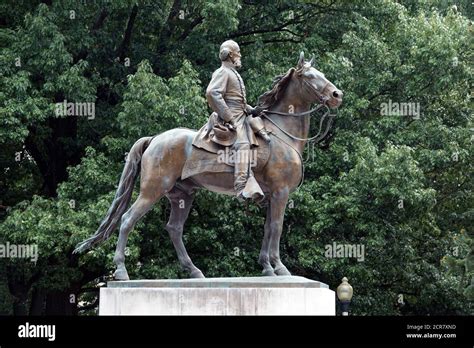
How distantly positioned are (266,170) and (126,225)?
2.25 meters

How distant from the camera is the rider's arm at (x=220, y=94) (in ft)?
57.8

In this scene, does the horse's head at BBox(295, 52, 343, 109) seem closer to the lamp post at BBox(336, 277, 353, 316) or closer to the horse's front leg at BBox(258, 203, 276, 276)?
the horse's front leg at BBox(258, 203, 276, 276)

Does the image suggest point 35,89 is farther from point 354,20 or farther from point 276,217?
point 276,217

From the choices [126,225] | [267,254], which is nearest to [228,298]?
[267,254]

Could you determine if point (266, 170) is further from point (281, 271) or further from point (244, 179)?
point (281, 271)

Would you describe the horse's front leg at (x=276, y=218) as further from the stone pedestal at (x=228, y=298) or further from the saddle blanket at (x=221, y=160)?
the stone pedestal at (x=228, y=298)

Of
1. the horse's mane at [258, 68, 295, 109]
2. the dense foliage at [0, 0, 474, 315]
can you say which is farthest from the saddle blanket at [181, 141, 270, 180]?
the dense foliage at [0, 0, 474, 315]

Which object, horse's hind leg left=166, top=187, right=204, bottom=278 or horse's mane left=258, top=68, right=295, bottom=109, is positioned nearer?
horse's mane left=258, top=68, right=295, bottom=109

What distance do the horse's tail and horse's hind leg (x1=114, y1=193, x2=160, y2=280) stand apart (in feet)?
1.34

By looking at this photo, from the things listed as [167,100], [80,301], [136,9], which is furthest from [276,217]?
[80,301]

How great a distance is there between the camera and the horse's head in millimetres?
17594

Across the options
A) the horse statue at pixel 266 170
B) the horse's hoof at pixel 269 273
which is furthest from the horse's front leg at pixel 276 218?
the horse's hoof at pixel 269 273

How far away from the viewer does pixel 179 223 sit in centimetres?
1820

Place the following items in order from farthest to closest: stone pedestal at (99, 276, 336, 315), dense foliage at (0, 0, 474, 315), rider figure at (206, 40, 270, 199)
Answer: dense foliage at (0, 0, 474, 315) → rider figure at (206, 40, 270, 199) → stone pedestal at (99, 276, 336, 315)
